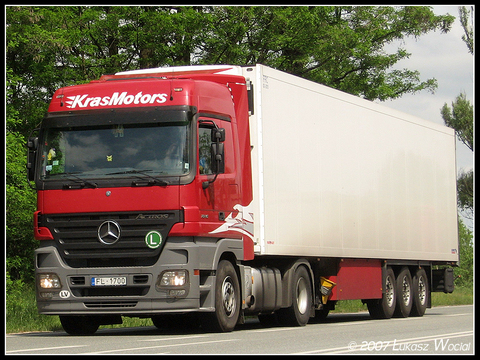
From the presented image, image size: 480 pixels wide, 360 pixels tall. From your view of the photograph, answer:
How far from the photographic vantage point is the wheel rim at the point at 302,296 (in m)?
17.0

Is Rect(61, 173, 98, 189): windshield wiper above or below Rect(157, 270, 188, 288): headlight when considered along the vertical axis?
above

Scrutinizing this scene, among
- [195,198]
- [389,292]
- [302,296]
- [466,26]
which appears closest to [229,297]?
[195,198]

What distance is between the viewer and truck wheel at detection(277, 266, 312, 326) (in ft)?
54.7

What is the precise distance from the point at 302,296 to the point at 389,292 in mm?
4357

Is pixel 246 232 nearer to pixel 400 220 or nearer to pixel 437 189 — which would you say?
pixel 400 220

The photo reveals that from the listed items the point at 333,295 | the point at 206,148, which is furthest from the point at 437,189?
the point at 206,148

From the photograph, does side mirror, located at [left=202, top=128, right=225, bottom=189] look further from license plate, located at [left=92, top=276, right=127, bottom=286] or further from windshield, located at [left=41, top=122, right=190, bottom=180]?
license plate, located at [left=92, top=276, right=127, bottom=286]

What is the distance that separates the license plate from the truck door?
1441mm

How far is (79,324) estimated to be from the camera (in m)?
15.3

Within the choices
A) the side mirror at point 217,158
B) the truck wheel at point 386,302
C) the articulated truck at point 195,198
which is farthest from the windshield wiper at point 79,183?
the truck wheel at point 386,302

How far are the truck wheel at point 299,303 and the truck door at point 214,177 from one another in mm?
2592

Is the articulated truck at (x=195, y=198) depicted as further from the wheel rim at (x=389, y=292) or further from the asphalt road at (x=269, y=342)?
the wheel rim at (x=389, y=292)

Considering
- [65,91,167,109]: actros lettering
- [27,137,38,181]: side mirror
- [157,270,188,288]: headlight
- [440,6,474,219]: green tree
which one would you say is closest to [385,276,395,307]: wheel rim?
[157,270,188,288]: headlight

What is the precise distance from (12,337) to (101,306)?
64.3 inches
